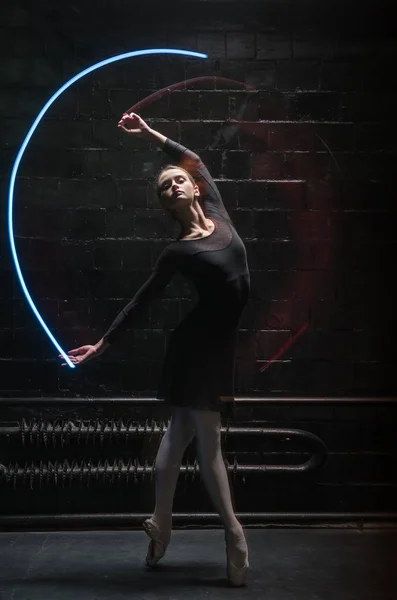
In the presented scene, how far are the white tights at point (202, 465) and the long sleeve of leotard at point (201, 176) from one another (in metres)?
0.83

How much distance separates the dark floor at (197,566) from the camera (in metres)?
3.01

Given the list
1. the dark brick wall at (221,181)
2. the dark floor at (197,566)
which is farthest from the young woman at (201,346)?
the dark brick wall at (221,181)

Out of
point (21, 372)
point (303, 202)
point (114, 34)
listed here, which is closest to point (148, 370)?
point (21, 372)

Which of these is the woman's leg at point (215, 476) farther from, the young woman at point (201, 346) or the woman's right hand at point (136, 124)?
the woman's right hand at point (136, 124)

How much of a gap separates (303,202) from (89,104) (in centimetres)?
118

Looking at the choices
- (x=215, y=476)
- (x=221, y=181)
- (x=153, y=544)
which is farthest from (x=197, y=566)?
(x=221, y=181)

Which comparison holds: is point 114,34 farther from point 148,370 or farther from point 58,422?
point 58,422

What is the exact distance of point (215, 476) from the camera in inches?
120

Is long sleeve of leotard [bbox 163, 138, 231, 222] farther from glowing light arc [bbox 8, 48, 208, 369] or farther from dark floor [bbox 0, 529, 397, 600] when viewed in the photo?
dark floor [bbox 0, 529, 397, 600]

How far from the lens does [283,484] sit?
12.9 ft

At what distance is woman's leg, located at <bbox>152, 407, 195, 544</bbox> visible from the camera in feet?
10.4

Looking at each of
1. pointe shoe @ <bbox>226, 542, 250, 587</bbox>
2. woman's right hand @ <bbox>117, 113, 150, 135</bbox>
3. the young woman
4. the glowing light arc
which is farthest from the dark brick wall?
pointe shoe @ <bbox>226, 542, 250, 587</bbox>

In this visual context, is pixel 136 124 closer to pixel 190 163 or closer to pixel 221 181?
pixel 190 163

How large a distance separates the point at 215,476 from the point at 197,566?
1.71 ft
